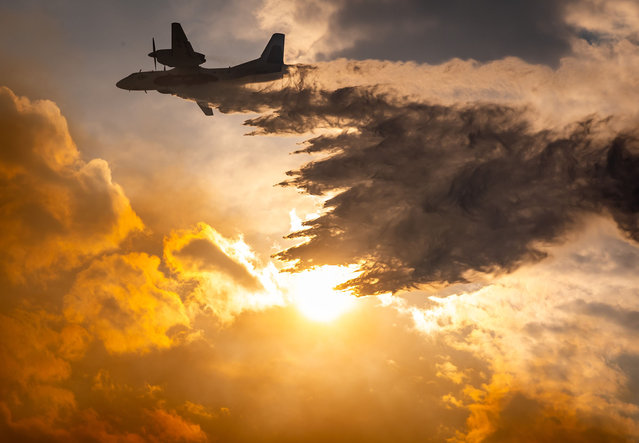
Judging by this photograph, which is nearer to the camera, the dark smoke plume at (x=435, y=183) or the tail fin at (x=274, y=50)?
the dark smoke plume at (x=435, y=183)

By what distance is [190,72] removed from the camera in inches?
1587

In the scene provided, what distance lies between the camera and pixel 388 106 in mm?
32594

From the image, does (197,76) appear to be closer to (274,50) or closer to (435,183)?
(274,50)

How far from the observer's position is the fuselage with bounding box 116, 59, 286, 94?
129 ft

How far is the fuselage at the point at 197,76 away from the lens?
3925 centimetres

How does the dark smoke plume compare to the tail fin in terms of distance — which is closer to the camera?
the dark smoke plume

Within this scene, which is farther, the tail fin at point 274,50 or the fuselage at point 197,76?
the tail fin at point 274,50

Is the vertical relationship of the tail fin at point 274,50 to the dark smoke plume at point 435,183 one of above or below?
above

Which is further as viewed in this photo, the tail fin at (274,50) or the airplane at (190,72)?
the tail fin at (274,50)

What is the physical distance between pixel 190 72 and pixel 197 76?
2.59 feet

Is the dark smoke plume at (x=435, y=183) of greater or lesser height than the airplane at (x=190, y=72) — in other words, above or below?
below

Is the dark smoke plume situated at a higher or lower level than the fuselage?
lower

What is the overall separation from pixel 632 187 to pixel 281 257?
31.1 m

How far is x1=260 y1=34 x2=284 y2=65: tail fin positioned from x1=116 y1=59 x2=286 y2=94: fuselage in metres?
0.60
